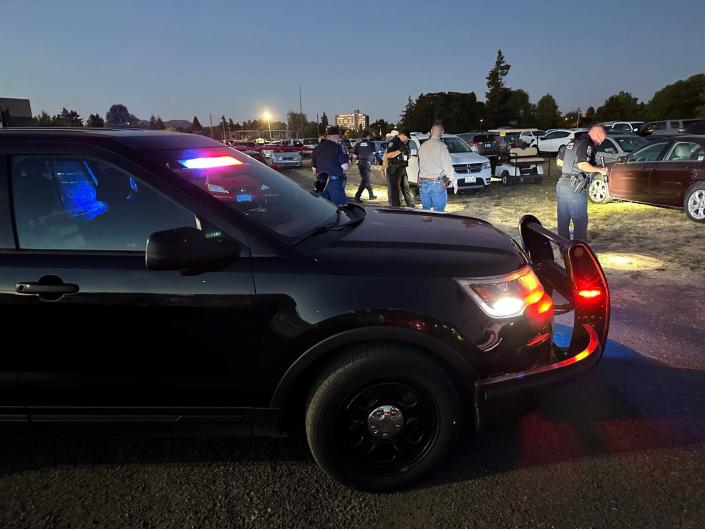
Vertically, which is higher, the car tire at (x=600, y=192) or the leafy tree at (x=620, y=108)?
the leafy tree at (x=620, y=108)

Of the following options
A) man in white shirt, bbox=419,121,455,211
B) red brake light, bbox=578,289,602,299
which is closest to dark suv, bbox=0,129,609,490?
red brake light, bbox=578,289,602,299

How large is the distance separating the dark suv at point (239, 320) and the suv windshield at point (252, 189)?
0.07 meters

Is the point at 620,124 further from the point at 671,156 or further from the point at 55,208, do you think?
the point at 55,208

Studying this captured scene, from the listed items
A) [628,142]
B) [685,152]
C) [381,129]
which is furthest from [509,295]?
[381,129]

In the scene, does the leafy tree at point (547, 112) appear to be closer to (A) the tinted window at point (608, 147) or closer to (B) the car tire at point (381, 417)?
(A) the tinted window at point (608, 147)

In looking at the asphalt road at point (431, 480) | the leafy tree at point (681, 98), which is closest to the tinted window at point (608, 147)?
the asphalt road at point (431, 480)

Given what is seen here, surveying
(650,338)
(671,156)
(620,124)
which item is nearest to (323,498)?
(650,338)

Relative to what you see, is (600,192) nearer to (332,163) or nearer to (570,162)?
(570,162)

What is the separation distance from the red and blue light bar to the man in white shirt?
4.45 m

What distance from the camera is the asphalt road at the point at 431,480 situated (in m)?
2.29

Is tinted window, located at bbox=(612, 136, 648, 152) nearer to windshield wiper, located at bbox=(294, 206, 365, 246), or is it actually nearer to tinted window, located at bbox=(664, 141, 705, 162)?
tinted window, located at bbox=(664, 141, 705, 162)

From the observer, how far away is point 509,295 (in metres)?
2.36

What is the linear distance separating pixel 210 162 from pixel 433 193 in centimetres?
487

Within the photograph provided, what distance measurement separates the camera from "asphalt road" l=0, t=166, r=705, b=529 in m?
2.29
